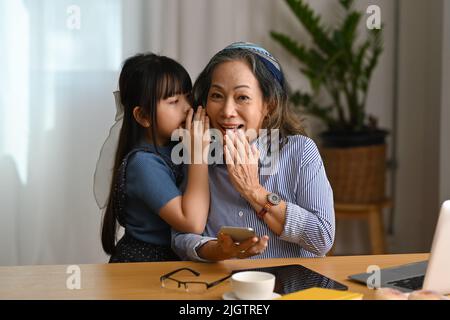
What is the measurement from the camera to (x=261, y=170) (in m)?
1.87

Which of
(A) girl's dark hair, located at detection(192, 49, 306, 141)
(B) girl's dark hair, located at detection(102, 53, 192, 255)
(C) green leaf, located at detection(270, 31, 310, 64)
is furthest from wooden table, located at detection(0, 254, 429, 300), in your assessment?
(C) green leaf, located at detection(270, 31, 310, 64)

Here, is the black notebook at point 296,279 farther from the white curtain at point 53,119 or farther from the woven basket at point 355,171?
the white curtain at point 53,119

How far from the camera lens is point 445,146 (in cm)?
355

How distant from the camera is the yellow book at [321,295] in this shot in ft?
4.23

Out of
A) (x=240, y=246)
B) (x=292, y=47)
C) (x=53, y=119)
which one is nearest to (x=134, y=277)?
(x=240, y=246)

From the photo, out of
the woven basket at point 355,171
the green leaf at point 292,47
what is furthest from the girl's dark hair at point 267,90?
the green leaf at point 292,47

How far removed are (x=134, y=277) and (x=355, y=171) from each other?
2.24 m

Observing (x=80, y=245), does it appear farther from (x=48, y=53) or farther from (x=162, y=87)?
(x=162, y=87)

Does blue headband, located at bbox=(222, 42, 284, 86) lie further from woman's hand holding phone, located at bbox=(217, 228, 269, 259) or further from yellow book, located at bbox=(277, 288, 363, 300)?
yellow book, located at bbox=(277, 288, 363, 300)

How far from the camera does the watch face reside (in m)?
1.71

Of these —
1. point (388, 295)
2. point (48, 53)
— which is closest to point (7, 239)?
point (48, 53)

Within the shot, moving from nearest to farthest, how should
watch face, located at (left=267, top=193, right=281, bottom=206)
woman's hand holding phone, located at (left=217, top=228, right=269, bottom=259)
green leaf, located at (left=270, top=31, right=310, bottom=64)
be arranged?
woman's hand holding phone, located at (left=217, top=228, right=269, bottom=259) < watch face, located at (left=267, top=193, right=281, bottom=206) < green leaf, located at (left=270, top=31, right=310, bottom=64)

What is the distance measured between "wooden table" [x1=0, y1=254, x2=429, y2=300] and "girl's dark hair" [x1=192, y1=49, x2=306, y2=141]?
0.43 metres

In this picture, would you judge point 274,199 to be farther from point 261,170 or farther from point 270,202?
point 261,170
